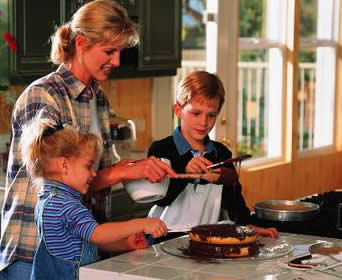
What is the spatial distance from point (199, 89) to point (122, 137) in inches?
60.1

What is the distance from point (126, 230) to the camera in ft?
8.07

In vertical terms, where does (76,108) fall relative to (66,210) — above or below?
above

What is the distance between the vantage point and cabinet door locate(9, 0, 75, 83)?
4035 mm

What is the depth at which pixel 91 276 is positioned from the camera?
225 centimetres

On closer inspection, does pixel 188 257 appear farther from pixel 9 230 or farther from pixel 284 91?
pixel 284 91

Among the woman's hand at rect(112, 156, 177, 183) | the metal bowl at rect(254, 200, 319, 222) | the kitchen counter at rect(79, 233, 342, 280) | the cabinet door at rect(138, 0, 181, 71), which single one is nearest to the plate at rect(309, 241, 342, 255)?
the kitchen counter at rect(79, 233, 342, 280)

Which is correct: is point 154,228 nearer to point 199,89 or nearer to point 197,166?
point 197,166

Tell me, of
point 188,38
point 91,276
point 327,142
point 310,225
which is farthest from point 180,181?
point 188,38

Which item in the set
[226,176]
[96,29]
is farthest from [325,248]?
[96,29]

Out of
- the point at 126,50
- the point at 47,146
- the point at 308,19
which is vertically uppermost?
the point at 308,19

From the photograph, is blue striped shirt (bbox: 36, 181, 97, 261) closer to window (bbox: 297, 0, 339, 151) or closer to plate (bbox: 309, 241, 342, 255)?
plate (bbox: 309, 241, 342, 255)

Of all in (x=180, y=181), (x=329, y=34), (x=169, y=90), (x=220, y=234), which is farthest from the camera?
(x=329, y=34)

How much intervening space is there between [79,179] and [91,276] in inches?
17.2

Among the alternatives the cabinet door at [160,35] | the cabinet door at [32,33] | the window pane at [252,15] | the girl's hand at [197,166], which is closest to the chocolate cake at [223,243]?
the girl's hand at [197,166]
